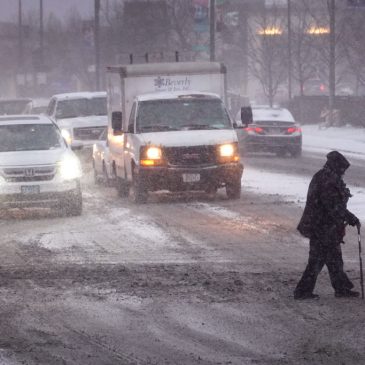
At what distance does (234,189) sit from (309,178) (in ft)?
16.8

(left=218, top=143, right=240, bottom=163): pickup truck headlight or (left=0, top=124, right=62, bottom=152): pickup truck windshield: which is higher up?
(left=0, top=124, right=62, bottom=152): pickup truck windshield

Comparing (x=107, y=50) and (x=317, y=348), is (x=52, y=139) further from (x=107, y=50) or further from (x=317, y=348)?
(x=107, y=50)

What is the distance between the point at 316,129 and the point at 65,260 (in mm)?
39791

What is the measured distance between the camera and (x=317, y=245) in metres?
10.8

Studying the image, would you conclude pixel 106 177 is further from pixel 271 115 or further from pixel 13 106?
pixel 13 106

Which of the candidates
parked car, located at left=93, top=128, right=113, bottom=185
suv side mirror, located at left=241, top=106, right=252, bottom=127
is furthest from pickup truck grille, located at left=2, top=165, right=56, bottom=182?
parked car, located at left=93, top=128, right=113, bottom=185

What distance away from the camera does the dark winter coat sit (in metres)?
10.6

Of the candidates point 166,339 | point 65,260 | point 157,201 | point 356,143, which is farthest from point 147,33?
point 166,339

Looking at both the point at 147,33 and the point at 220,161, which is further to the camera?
the point at 147,33

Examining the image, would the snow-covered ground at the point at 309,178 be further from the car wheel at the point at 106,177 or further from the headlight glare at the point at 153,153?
the car wheel at the point at 106,177

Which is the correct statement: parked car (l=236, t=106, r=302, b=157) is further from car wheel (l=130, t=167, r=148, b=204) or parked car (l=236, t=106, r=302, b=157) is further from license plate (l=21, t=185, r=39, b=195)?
license plate (l=21, t=185, r=39, b=195)

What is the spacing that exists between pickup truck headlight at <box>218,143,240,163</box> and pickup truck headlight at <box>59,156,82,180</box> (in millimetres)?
2926

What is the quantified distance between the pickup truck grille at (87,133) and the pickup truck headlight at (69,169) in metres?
12.8

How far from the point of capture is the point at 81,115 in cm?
Answer: 3291
